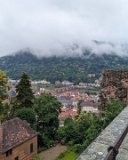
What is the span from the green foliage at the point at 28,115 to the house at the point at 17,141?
1.49m

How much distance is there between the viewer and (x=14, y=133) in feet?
82.3

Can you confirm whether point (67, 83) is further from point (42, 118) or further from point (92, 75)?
point (42, 118)

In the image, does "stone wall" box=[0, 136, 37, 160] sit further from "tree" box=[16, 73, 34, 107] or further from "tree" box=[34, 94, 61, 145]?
"tree" box=[16, 73, 34, 107]

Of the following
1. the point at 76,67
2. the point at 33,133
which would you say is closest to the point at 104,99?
the point at 33,133

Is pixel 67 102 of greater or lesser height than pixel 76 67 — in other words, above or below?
below

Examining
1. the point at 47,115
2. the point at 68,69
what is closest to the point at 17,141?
the point at 47,115

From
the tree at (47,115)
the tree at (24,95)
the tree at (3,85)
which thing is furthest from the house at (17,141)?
the tree at (3,85)

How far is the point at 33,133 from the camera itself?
26.6 m

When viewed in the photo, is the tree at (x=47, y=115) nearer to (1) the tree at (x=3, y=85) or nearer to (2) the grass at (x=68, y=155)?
(2) the grass at (x=68, y=155)

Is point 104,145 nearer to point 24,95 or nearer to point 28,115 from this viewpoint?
point 28,115

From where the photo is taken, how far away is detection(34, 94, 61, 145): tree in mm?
28875

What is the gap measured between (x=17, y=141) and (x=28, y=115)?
484 cm

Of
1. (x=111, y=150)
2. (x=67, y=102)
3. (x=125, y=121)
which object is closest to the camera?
(x=111, y=150)

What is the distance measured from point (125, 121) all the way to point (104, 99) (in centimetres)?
1497
